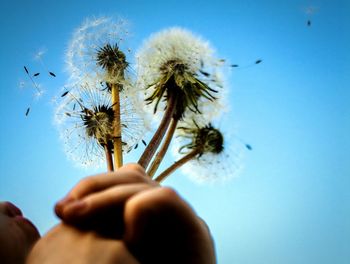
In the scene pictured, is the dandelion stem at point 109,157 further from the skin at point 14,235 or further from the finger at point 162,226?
the finger at point 162,226

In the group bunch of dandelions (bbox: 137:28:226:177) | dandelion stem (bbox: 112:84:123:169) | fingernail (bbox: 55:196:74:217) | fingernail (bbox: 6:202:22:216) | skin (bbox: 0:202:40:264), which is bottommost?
skin (bbox: 0:202:40:264)

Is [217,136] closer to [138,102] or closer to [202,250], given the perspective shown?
[138,102]

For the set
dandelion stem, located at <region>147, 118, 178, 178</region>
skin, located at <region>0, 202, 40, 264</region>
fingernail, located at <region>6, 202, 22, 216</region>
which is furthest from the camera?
dandelion stem, located at <region>147, 118, 178, 178</region>

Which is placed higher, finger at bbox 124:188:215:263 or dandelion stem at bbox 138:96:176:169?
dandelion stem at bbox 138:96:176:169

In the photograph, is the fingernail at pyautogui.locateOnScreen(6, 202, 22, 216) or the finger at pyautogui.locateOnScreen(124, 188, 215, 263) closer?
the finger at pyautogui.locateOnScreen(124, 188, 215, 263)

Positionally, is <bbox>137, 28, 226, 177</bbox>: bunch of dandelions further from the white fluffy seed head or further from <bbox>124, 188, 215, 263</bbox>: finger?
<bbox>124, 188, 215, 263</bbox>: finger

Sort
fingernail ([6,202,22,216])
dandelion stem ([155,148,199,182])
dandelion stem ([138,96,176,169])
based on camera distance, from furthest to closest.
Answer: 1. dandelion stem ([155,148,199,182])
2. dandelion stem ([138,96,176,169])
3. fingernail ([6,202,22,216])

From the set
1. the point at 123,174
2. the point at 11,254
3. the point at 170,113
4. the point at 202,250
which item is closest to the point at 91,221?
the point at 123,174

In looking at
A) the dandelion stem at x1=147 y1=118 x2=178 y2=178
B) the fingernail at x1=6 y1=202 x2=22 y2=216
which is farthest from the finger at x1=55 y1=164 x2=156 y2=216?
the dandelion stem at x1=147 y1=118 x2=178 y2=178
